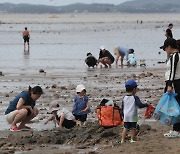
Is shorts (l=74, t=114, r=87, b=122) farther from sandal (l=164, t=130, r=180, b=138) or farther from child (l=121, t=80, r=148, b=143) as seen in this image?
sandal (l=164, t=130, r=180, b=138)

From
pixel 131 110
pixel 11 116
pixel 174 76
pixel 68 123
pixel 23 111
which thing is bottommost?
pixel 68 123

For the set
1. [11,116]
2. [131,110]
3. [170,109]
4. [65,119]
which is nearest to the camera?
[170,109]

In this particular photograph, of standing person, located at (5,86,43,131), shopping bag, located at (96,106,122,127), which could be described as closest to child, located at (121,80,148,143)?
shopping bag, located at (96,106,122,127)

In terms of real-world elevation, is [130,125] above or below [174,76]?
below

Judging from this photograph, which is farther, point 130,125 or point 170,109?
point 130,125

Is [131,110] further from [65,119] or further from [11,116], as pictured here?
[11,116]

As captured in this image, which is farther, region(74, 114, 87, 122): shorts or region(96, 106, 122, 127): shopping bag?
region(74, 114, 87, 122): shorts

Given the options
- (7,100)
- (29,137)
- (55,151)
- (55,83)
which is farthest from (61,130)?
(55,83)

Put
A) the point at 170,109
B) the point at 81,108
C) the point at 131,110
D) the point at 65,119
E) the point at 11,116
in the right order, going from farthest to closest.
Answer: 1. the point at 81,108
2. the point at 11,116
3. the point at 65,119
4. the point at 131,110
5. the point at 170,109

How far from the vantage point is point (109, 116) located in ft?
36.3

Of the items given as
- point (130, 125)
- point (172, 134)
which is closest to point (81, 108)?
point (130, 125)

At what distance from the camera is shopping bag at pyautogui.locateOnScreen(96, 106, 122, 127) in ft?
36.2

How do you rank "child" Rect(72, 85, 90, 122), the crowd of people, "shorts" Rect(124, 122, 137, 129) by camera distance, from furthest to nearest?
"child" Rect(72, 85, 90, 122), "shorts" Rect(124, 122, 137, 129), the crowd of people

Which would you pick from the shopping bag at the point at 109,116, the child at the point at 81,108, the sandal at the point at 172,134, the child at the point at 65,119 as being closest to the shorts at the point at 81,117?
the child at the point at 81,108
